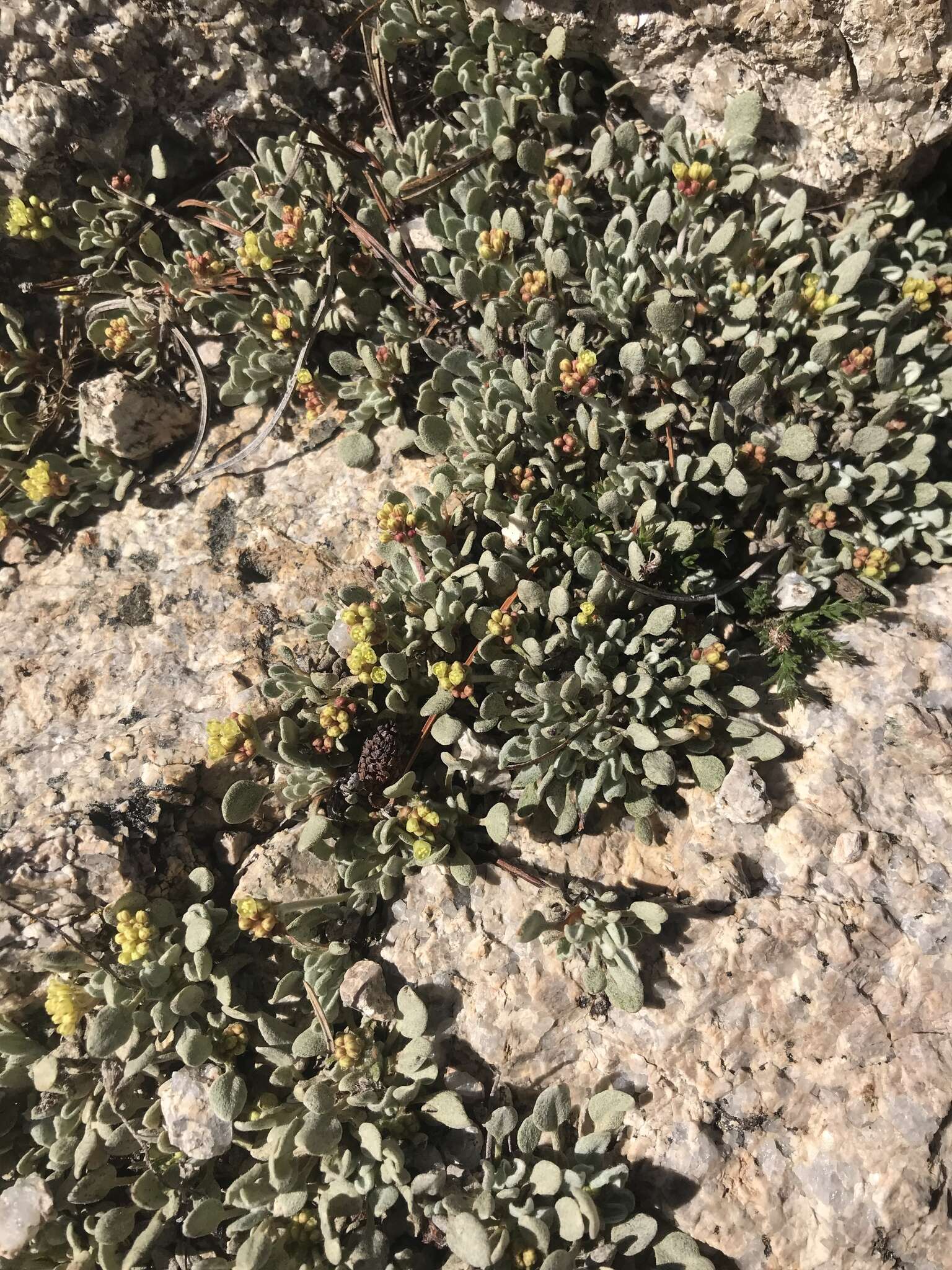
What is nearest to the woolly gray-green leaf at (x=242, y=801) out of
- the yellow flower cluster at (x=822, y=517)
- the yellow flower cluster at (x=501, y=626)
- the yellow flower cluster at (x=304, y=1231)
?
the yellow flower cluster at (x=501, y=626)

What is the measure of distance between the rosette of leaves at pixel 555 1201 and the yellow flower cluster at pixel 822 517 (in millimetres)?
2984

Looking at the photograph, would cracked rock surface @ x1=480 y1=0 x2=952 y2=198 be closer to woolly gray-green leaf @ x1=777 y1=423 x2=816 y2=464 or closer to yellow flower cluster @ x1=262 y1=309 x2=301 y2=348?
woolly gray-green leaf @ x1=777 y1=423 x2=816 y2=464

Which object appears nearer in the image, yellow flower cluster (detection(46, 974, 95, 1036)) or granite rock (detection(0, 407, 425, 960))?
yellow flower cluster (detection(46, 974, 95, 1036))

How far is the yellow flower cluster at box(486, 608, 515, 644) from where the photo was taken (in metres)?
3.81

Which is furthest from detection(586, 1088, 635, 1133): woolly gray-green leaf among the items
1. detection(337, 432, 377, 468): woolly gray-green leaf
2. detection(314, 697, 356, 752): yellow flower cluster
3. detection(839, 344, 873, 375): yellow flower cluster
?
detection(839, 344, 873, 375): yellow flower cluster

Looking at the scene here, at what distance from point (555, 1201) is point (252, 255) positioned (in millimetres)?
5088

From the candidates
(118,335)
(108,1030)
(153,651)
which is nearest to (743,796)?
(108,1030)

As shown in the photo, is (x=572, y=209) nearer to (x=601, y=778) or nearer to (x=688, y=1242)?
(x=601, y=778)

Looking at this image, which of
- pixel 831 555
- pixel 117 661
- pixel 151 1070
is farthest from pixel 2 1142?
pixel 831 555

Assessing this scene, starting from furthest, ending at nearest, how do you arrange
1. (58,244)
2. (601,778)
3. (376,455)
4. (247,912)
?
(58,244) → (376,455) → (601,778) → (247,912)

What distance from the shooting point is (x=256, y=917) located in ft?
11.6

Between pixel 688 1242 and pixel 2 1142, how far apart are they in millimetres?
3131

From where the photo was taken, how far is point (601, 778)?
3.77m

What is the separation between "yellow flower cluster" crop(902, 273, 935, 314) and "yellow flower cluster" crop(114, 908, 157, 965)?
506 cm
